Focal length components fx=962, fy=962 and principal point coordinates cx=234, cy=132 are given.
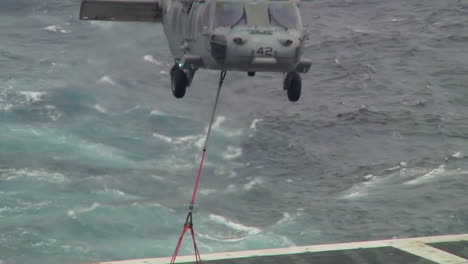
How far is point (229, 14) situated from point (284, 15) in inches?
77.9

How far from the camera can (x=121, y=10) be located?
137ft

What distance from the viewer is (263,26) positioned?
1341 inches

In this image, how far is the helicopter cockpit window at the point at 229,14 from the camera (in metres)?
34.5

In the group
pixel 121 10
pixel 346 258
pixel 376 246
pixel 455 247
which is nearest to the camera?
pixel 121 10

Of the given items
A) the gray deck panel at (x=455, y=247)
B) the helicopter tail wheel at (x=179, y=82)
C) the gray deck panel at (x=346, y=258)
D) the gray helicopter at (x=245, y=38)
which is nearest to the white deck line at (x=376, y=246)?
the gray deck panel at (x=455, y=247)

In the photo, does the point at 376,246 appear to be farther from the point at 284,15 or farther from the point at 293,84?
the point at 284,15

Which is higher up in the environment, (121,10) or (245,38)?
(121,10)

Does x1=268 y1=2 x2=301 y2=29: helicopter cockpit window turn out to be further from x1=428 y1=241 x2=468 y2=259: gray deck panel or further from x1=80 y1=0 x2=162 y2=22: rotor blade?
x1=428 y1=241 x2=468 y2=259: gray deck panel

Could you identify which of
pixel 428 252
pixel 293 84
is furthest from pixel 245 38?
pixel 428 252

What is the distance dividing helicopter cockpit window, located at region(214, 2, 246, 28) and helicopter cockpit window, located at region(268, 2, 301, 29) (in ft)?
3.46

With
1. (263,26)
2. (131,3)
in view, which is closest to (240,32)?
(263,26)

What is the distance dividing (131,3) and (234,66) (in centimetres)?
927

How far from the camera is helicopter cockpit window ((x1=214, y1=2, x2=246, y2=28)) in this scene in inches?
1358

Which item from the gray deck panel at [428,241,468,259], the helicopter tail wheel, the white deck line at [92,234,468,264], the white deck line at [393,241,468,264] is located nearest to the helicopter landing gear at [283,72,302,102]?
the helicopter tail wheel
